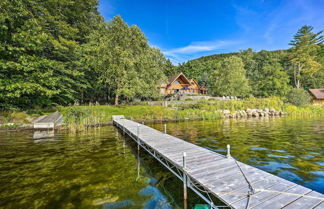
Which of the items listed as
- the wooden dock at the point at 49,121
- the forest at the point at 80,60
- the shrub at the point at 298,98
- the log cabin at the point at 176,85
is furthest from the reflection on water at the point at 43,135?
the shrub at the point at 298,98

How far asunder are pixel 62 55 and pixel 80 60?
223 centimetres

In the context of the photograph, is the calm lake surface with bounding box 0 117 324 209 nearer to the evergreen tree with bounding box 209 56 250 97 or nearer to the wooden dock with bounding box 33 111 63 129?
the wooden dock with bounding box 33 111 63 129

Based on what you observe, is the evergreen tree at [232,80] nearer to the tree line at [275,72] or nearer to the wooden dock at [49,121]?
the tree line at [275,72]

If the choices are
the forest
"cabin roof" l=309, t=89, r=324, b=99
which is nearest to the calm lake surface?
the forest

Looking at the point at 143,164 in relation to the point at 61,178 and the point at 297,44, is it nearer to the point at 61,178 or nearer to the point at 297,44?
the point at 61,178

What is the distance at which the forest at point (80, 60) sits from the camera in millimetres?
15977

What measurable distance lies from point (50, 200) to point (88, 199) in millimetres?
976

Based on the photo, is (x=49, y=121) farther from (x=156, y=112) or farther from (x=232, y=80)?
(x=232, y=80)

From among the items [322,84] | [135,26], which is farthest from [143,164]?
[322,84]

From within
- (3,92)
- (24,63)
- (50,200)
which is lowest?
(50,200)

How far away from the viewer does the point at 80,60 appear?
74.1ft

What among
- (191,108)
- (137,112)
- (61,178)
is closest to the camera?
(61,178)

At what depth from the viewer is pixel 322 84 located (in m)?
42.1

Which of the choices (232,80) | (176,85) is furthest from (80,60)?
(232,80)
